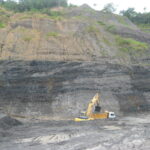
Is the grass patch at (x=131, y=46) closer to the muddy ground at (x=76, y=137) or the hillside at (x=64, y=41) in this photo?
the hillside at (x=64, y=41)

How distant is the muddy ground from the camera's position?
442 inches

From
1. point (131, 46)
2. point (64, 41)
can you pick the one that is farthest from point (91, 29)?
point (131, 46)

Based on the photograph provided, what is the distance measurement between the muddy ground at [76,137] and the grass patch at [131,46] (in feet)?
45.1

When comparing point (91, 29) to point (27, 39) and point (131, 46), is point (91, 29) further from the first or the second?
point (27, 39)

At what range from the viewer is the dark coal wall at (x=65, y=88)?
2034 cm

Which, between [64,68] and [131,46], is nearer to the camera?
[64,68]

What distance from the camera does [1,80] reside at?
70.4 feet

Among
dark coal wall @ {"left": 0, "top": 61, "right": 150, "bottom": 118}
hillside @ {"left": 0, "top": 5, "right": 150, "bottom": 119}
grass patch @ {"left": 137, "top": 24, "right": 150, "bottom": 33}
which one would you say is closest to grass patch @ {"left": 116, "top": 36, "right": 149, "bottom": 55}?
hillside @ {"left": 0, "top": 5, "right": 150, "bottom": 119}

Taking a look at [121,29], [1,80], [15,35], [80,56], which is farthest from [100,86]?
[121,29]

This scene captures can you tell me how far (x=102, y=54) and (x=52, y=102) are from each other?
8.42 metres

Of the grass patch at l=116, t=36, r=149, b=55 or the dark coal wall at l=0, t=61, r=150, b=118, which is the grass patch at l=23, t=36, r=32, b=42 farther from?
the grass patch at l=116, t=36, r=149, b=55

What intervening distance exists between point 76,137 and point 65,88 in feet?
29.2

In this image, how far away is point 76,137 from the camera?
12836 mm

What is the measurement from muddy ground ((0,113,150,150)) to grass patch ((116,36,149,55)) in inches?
542
